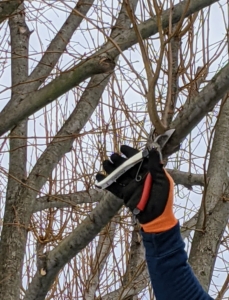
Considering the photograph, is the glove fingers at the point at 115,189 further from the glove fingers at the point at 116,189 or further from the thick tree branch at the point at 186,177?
the thick tree branch at the point at 186,177

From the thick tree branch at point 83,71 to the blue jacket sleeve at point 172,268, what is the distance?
59 centimetres

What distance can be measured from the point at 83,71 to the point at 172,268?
0.72m

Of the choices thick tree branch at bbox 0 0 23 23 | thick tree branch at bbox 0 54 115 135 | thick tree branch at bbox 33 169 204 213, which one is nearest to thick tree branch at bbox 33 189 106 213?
thick tree branch at bbox 33 169 204 213

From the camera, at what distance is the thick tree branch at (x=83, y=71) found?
172cm

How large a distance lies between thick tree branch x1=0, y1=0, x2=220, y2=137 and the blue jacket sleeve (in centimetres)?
59

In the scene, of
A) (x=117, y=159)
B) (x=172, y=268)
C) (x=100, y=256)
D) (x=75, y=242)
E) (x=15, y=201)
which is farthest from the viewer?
(x=100, y=256)

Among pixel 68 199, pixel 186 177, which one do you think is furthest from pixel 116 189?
pixel 68 199

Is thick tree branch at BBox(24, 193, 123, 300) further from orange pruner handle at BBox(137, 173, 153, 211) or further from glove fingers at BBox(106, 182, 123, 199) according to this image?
orange pruner handle at BBox(137, 173, 153, 211)

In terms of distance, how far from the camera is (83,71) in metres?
1.72

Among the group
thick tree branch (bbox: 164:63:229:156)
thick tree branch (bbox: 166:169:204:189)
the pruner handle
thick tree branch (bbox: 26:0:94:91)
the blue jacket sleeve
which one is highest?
thick tree branch (bbox: 26:0:94:91)

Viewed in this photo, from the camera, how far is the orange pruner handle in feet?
5.00

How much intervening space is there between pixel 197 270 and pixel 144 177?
2.81 feet

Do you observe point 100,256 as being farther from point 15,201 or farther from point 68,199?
point 15,201

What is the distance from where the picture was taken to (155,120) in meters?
1.54
